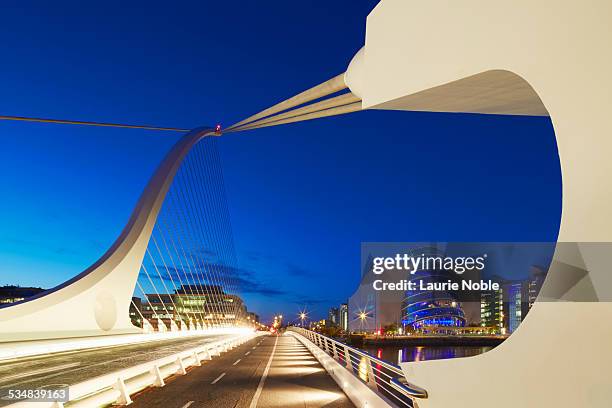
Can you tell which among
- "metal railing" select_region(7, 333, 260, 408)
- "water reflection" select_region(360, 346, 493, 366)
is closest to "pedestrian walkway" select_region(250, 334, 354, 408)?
"metal railing" select_region(7, 333, 260, 408)

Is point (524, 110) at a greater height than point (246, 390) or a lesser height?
greater

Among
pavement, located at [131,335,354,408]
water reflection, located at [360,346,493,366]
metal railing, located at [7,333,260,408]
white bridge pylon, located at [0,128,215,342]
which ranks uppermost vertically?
white bridge pylon, located at [0,128,215,342]

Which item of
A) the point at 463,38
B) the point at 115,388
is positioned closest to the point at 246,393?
the point at 115,388

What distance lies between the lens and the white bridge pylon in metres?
25.3

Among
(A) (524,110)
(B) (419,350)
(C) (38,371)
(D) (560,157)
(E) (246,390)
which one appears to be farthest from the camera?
(B) (419,350)

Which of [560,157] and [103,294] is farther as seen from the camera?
[103,294]

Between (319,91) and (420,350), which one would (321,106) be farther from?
(420,350)

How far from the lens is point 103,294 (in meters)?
30.9

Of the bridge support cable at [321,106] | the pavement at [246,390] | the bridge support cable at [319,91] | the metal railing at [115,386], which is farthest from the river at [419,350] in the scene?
→ the bridge support cable at [319,91]

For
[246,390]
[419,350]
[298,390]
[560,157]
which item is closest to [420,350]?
[419,350]

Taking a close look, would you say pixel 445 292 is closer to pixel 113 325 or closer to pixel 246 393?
pixel 113 325

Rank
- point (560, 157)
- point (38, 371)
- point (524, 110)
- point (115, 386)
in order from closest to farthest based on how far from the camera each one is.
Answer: point (560, 157), point (524, 110), point (115, 386), point (38, 371)

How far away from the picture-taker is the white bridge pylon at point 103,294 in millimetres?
25281

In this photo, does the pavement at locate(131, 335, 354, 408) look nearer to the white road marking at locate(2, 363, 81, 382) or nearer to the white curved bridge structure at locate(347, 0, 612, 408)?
the white road marking at locate(2, 363, 81, 382)
